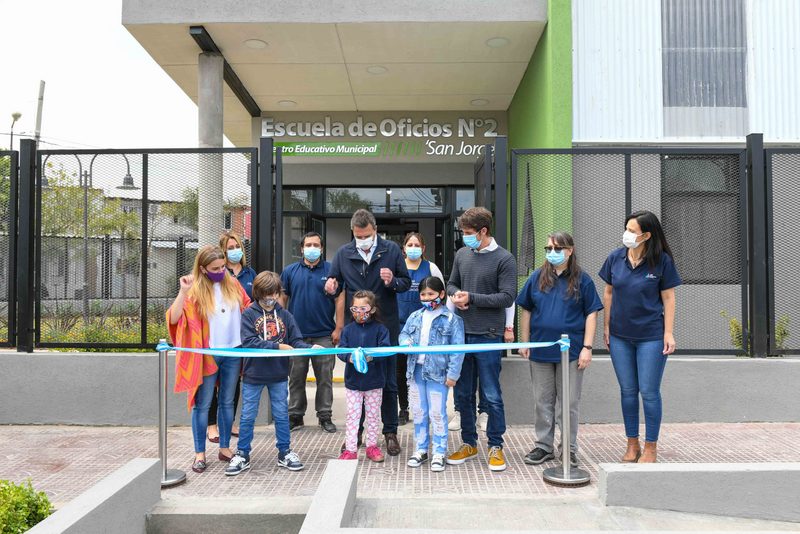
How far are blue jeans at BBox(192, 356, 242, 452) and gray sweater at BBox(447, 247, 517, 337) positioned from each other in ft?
6.47

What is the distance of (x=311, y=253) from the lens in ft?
20.0

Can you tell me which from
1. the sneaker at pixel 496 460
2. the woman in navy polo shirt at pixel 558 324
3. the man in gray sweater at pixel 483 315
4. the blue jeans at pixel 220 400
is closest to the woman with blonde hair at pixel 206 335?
the blue jeans at pixel 220 400

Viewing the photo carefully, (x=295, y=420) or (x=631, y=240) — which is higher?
(x=631, y=240)

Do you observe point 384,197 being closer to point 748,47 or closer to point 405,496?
point 748,47

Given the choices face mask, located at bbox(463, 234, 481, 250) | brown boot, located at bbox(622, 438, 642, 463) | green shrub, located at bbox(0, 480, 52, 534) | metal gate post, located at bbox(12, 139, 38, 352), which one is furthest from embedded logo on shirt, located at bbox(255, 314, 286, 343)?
metal gate post, located at bbox(12, 139, 38, 352)

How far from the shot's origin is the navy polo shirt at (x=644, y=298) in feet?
16.4

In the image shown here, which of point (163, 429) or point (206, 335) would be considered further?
point (206, 335)

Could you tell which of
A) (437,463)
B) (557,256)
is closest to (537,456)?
(437,463)

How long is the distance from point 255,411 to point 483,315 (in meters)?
2.04

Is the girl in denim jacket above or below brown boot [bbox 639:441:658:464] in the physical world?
above

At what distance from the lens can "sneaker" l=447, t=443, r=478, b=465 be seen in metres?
5.35

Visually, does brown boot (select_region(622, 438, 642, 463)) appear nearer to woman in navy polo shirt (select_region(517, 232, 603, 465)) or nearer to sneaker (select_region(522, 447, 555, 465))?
woman in navy polo shirt (select_region(517, 232, 603, 465))

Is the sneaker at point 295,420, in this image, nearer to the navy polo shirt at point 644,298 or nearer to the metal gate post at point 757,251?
the navy polo shirt at point 644,298

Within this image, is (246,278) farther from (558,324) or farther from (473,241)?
(558,324)
